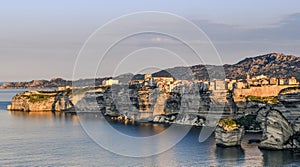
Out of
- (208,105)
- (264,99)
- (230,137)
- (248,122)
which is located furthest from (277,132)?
(208,105)

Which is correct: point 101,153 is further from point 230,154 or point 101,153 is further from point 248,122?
point 248,122

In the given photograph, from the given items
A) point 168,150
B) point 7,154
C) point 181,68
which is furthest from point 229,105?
point 181,68

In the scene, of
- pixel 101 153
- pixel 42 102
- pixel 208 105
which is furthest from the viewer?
pixel 42 102

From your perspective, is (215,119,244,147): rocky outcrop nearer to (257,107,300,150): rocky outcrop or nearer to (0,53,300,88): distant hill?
(257,107,300,150): rocky outcrop

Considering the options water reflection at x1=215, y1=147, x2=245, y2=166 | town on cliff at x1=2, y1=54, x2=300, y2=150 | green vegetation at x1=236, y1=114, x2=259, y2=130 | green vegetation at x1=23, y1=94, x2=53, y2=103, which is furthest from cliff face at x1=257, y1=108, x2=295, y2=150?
green vegetation at x1=23, y1=94, x2=53, y2=103

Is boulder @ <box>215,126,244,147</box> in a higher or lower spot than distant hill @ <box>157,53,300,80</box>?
lower

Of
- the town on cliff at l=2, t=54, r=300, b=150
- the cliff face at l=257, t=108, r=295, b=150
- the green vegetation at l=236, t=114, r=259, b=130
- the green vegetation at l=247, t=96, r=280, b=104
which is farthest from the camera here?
the green vegetation at l=247, t=96, r=280, b=104

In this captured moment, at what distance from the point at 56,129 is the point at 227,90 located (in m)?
32.3

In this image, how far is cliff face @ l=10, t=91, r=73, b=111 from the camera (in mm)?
133625

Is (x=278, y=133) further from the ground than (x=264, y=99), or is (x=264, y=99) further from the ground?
(x=264, y=99)

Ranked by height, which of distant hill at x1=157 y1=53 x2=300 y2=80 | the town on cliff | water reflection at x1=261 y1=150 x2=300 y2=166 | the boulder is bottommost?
water reflection at x1=261 y1=150 x2=300 y2=166

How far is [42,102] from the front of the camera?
135 metres

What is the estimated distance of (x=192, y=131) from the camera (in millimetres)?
82000

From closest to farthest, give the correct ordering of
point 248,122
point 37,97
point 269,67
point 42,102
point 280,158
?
1. point 280,158
2. point 248,122
3. point 42,102
4. point 37,97
5. point 269,67
